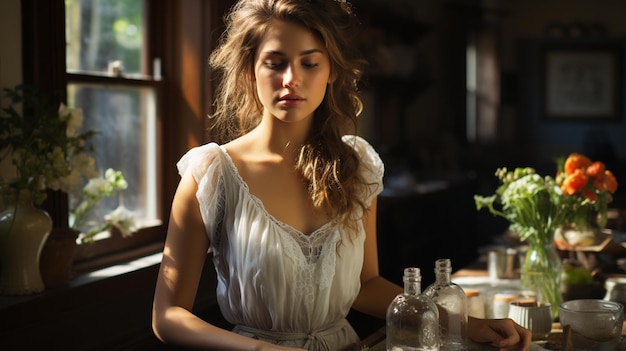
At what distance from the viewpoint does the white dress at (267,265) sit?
1.89 metres

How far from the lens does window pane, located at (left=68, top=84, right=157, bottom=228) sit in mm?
3008

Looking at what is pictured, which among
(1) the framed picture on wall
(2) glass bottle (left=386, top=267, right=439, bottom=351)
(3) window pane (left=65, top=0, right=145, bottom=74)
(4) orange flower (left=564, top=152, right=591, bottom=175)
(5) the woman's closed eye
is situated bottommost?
(2) glass bottle (left=386, top=267, right=439, bottom=351)

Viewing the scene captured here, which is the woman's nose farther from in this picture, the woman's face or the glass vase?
the glass vase

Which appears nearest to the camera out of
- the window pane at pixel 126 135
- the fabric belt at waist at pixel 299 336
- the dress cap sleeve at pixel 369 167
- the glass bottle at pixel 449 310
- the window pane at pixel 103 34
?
the glass bottle at pixel 449 310

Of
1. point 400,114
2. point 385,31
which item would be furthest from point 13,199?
point 400,114

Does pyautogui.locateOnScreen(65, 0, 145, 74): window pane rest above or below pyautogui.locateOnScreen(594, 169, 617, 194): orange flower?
above

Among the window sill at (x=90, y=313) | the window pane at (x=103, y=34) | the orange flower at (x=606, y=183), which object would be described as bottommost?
the window sill at (x=90, y=313)

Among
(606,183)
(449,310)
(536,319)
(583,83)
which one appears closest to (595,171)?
(606,183)

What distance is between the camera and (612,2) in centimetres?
1051

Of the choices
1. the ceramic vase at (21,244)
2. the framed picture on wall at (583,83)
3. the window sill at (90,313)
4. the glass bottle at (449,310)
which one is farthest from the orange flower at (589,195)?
the framed picture on wall at (583,83)

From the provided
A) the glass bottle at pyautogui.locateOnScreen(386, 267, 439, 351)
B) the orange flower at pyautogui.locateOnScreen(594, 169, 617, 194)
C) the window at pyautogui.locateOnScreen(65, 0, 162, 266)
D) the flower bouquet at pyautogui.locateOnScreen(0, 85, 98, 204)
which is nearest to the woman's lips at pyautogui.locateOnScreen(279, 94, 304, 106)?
the glass bottle at pyautogui.locateOnScreen(386, 267, 439, 351)

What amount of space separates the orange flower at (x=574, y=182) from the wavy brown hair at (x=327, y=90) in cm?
65

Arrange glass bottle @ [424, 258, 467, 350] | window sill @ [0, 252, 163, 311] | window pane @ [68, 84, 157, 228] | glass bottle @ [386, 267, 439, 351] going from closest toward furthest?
glass bottle @ [386, 267, 439, 351]
glass bottle @ [424, 258, 467, 350]
window sill @ [0, 252, 163, 311]
window pane @ [68, 84, 157, 228]

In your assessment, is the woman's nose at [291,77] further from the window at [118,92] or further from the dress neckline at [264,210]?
the window at [118,92]
